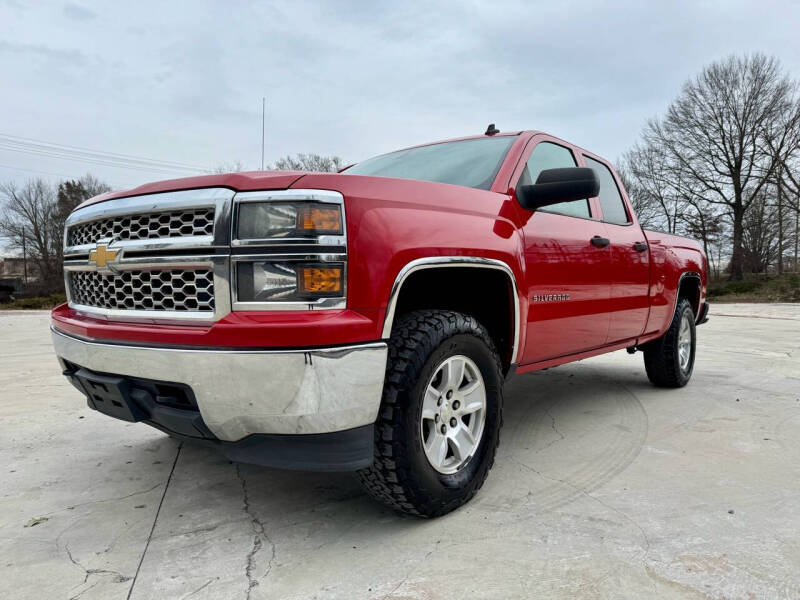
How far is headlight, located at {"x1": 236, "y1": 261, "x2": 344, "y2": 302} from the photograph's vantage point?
1.82 meters

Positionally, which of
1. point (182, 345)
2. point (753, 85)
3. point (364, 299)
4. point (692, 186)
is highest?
point (753, 85)

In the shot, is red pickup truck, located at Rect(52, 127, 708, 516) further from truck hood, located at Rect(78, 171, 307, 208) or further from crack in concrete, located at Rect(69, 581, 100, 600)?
crack in concrete, located at Rect(69, 581, 100, 600)

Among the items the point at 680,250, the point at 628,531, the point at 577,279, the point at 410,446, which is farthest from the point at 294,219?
the point at 680,250

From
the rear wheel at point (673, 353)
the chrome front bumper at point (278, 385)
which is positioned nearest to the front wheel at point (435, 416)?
the chrome front bumper at point (278, 385)

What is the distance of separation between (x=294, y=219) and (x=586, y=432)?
2.51m

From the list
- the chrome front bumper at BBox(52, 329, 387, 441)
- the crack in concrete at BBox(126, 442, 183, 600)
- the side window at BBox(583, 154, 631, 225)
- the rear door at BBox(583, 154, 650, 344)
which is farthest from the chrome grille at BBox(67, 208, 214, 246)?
the side window at BBox(583, 154, 631, 225)

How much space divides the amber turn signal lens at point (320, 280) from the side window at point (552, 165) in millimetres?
1422

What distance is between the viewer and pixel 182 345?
1.85 metres

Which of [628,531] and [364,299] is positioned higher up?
[364,299]

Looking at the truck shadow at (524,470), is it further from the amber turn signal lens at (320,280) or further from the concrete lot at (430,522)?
the amber turn signal lens at (320,280)

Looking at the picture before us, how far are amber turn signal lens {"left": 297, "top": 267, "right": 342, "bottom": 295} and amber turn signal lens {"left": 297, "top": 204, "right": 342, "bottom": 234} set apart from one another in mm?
131

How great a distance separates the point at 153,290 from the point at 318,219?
0.72 meters

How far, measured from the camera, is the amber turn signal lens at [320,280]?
1.82 meters

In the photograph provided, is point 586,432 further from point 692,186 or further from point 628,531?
point 692,186
